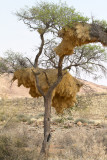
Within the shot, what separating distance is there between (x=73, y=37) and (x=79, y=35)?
1.73 feet

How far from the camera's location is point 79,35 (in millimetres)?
10414

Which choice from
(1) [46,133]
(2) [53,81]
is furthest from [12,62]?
(1) [46,133]

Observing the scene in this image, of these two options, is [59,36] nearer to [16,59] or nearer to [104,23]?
[104,23]

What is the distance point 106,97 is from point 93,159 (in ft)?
156

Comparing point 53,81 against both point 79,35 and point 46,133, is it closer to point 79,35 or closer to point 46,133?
point 46,133

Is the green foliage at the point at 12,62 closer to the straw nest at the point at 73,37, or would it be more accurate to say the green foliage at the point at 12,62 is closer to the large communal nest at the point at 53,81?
the large communal nest at the point at 53,81

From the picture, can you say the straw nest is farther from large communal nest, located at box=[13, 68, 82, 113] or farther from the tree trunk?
the tree trunk

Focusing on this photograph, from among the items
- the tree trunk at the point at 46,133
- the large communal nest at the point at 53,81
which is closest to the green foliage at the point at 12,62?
the large communal nest at the point at 53,81

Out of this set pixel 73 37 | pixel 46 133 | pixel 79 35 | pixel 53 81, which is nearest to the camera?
pixel 79 35

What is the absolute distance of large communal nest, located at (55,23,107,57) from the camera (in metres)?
10.5

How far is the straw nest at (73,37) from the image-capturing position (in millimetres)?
10542

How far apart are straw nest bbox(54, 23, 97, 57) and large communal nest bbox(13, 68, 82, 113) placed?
193cm

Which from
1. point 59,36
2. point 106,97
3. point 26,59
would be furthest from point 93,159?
point 106,97

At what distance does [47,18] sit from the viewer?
37.3 feet
